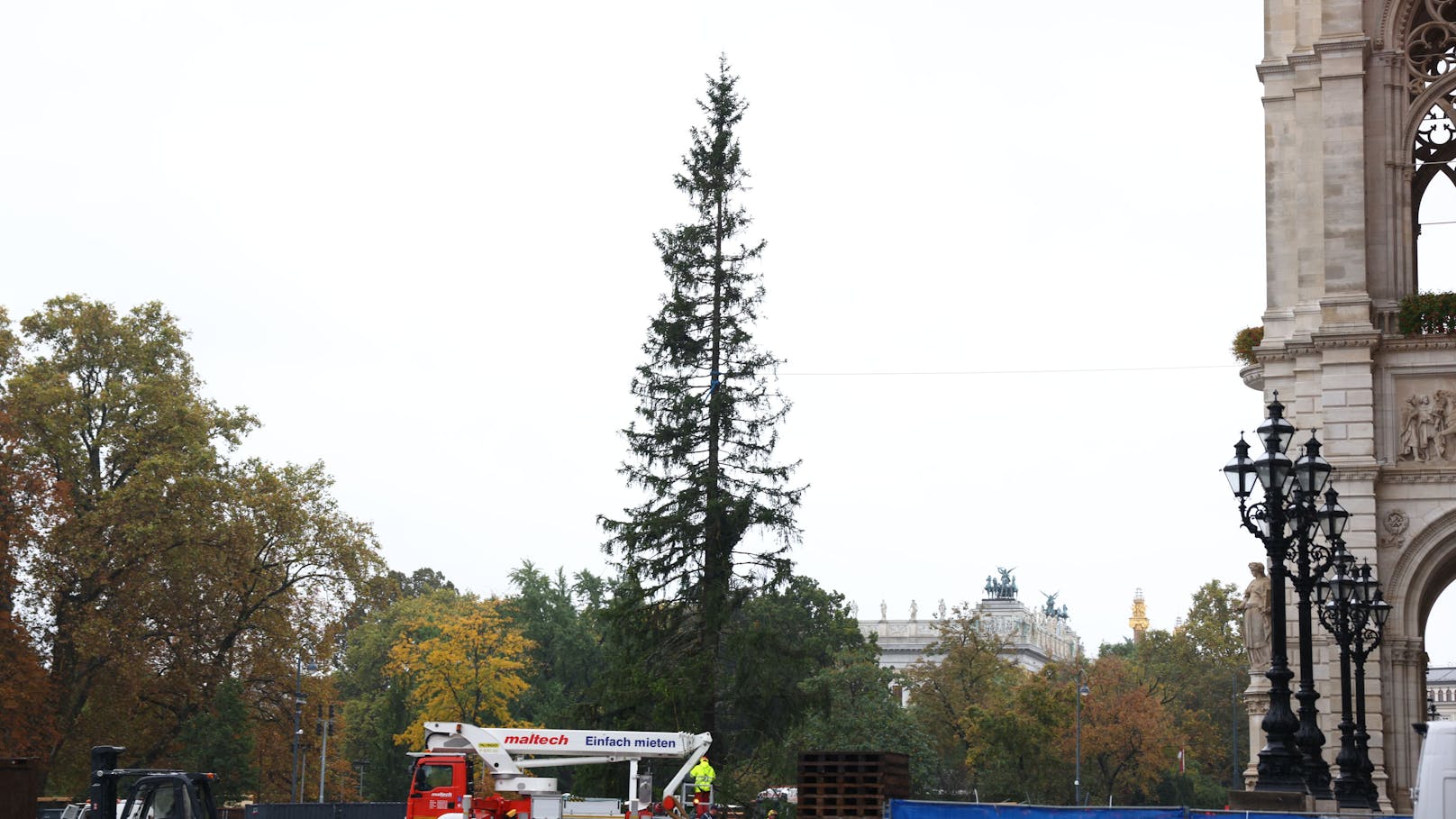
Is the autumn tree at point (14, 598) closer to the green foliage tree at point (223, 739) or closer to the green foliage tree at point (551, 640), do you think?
the green foliage tree at point (223, 739)

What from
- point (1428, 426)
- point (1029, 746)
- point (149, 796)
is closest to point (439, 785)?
point (149, 796)

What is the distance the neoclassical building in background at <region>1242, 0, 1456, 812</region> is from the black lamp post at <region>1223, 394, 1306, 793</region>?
12.4 m

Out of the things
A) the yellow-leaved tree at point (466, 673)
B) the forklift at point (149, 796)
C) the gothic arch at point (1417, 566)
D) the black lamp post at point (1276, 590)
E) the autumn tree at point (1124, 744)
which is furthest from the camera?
the autumn tree at point (1124, 744)

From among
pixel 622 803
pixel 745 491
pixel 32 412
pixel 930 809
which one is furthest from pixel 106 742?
pixel 930 809

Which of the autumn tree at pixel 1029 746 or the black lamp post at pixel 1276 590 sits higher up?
the black lamp post at pixel 1276 590

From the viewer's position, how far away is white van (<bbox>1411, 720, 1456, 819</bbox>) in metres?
16.3

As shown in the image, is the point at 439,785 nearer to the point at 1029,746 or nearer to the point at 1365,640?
the point at 1365,640

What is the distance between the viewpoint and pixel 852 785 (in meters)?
27.8

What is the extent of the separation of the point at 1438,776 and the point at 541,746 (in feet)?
66.0

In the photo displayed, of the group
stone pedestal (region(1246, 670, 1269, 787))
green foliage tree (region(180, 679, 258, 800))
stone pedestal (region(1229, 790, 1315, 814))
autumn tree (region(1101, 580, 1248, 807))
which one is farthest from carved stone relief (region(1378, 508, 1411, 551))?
autumn tree (region(1101, 580, 1248, 807))

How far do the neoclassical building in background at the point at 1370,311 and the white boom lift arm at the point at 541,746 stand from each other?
13.2 meters

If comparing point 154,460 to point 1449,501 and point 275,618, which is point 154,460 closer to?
point 275,618

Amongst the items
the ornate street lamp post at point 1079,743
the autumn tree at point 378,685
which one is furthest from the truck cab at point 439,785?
the ornate street lamp post at point 1079,743

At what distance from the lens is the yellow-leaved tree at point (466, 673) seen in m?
75.9
